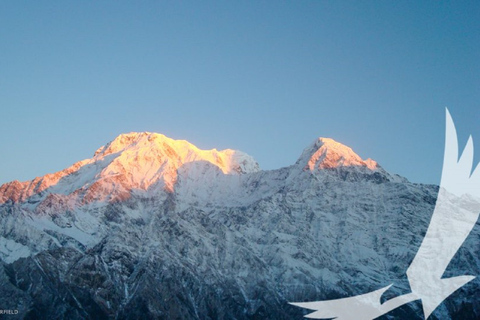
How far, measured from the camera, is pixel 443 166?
158 metres

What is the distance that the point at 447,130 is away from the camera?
155625mm

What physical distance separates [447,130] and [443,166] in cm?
857

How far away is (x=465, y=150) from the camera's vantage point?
167 metres

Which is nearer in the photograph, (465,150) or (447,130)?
(447,130)

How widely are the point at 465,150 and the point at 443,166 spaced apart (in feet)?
42.1

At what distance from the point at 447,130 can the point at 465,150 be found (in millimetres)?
14442
